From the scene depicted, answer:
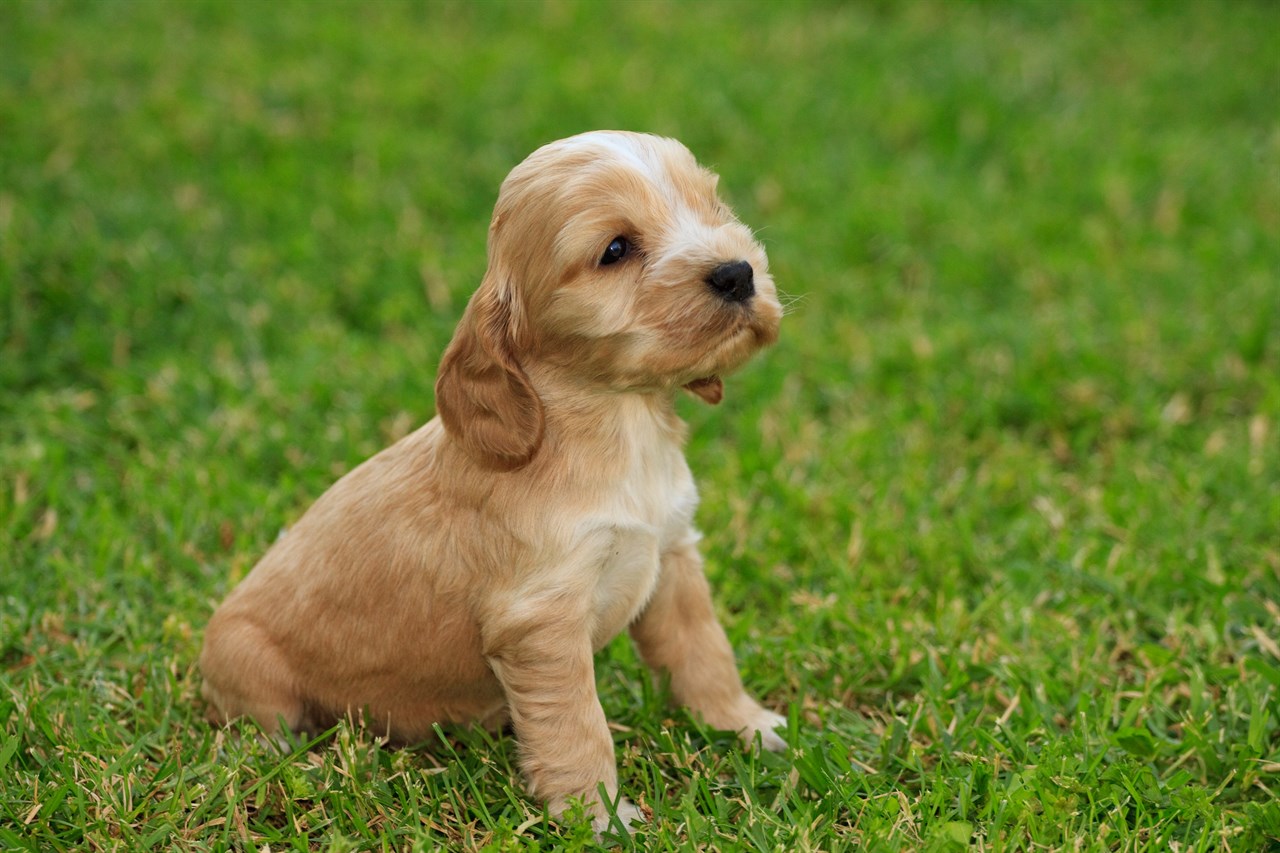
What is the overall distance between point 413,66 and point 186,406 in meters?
3.62

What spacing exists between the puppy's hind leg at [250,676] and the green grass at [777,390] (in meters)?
0.14

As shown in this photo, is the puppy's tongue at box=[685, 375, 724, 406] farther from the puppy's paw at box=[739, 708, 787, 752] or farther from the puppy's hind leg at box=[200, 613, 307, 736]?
the puppy's hind leg at box=[200, 613, 307, 736]

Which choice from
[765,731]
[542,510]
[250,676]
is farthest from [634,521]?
Answer: [250,676]

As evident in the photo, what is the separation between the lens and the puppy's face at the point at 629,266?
2803 millimetres

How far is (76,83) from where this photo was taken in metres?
7.81

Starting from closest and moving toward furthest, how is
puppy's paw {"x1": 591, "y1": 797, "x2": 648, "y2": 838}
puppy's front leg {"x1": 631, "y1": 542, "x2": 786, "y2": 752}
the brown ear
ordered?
1. the brown ear
2. puppy's paw {"x1": 591, "y1": 797, "x2": 648, "y2": 838}
3. puppy's front leg {"x1": 631, "y1": 542, "x2": 786, "y2": 752}

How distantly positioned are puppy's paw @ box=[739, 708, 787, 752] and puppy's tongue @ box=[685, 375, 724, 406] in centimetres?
87

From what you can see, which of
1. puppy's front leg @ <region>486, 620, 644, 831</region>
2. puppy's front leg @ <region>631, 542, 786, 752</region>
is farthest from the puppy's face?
puppy's front leg @ <region>631, 542, 786, 752</region>

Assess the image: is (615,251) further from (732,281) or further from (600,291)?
(732,281)

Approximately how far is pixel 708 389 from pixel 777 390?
2289mm

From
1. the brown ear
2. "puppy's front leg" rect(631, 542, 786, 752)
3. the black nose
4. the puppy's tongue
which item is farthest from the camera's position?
"puppy's front leg" rect(631, 542, 786, 752)

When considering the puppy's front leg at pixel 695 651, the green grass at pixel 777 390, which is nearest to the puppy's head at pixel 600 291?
the puppy's front leg at pixel 695 651

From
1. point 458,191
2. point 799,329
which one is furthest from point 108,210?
point 799,329

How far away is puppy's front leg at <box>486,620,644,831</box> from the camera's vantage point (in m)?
3.02
